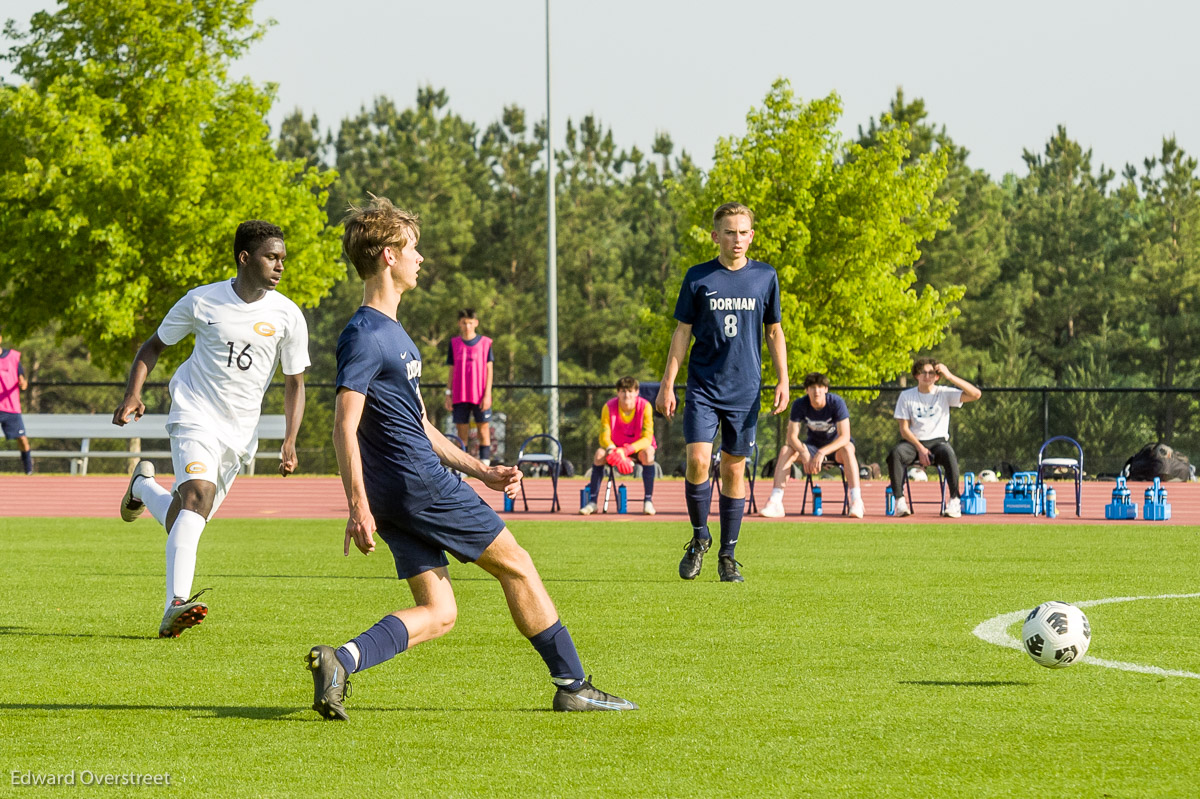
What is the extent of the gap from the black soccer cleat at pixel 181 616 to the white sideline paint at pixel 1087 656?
3.63 m

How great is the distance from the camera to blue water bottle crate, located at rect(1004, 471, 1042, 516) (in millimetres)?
16659

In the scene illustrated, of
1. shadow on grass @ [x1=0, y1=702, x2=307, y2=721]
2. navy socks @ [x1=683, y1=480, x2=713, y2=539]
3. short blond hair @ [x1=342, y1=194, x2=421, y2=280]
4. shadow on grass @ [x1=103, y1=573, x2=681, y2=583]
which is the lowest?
shadow on grass @ [x1=0, y1=702, x2=307, y2=721]

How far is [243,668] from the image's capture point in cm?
616

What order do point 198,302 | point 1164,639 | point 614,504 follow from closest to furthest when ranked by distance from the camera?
point 1164,639 < point 198,302 < point 614,504

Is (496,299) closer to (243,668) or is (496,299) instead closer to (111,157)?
(111,157)

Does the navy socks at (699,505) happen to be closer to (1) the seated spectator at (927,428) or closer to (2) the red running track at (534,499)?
(2) the red running track at (534,499)

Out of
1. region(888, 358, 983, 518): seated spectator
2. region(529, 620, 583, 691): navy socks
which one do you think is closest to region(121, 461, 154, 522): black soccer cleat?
region(529, 620, 583, 691): navy socks

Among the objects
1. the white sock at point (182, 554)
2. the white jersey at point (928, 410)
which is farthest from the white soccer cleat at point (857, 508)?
the white sock at point (182, 554)

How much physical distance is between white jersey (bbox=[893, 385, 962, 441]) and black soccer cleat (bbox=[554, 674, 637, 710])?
11247 millimetres

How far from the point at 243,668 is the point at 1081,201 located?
58861 millimetres

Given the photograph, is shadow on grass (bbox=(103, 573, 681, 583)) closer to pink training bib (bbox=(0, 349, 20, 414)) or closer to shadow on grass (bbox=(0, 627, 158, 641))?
shadow on grass (bbox=(0, 627, 158, 641))

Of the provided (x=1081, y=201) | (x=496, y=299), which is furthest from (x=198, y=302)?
(x=1081, y=201)

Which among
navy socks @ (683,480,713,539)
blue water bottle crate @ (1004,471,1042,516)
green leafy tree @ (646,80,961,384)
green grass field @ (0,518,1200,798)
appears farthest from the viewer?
green leafy tree @ (646,80,961,384)

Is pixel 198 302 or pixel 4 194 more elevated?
pixel 4 194
